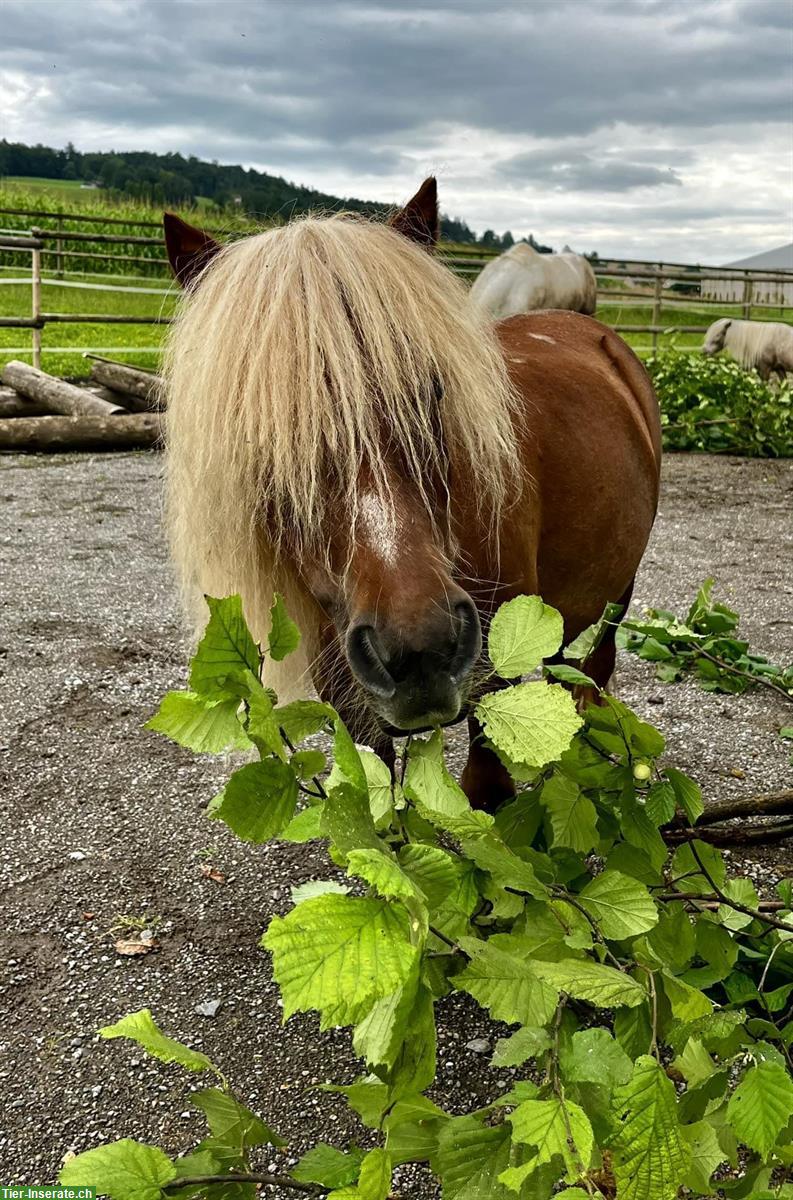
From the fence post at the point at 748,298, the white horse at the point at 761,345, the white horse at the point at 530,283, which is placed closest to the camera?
the white horse at the point at 530,283

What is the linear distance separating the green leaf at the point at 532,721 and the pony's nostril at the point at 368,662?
0.25 meters

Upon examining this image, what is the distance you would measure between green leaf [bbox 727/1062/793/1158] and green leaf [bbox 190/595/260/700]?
77 centimetres

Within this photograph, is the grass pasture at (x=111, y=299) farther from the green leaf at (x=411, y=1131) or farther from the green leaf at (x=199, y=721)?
the green leaf at (x=411, y=1131)

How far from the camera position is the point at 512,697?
119 centimetres

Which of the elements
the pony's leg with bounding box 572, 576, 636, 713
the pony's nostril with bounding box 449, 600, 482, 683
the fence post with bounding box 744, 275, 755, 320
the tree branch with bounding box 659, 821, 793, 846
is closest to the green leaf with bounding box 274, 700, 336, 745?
the pony's nostril with bounding box 449, 600, 482, 683

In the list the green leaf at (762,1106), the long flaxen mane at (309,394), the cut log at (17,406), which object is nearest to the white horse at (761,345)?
the cut log at (17,406)

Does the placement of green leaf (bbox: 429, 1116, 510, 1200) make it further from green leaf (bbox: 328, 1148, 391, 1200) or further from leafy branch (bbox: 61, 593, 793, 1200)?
green leaf (bbox: 328, 1148, 391, 1200)

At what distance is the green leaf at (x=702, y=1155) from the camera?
1223mm

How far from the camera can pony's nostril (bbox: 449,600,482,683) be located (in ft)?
4.71

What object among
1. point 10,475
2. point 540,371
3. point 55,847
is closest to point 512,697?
point 540,371

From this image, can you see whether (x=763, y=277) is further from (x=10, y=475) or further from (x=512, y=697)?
(x=512, y=697)

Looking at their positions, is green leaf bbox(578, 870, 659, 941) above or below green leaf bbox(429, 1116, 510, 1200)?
above

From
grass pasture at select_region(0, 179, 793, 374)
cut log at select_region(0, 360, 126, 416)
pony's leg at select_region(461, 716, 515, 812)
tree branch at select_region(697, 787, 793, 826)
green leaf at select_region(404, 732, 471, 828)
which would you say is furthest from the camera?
grass pasture at select_region(0, 179, 793, 374)

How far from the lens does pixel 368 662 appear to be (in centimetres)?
146
